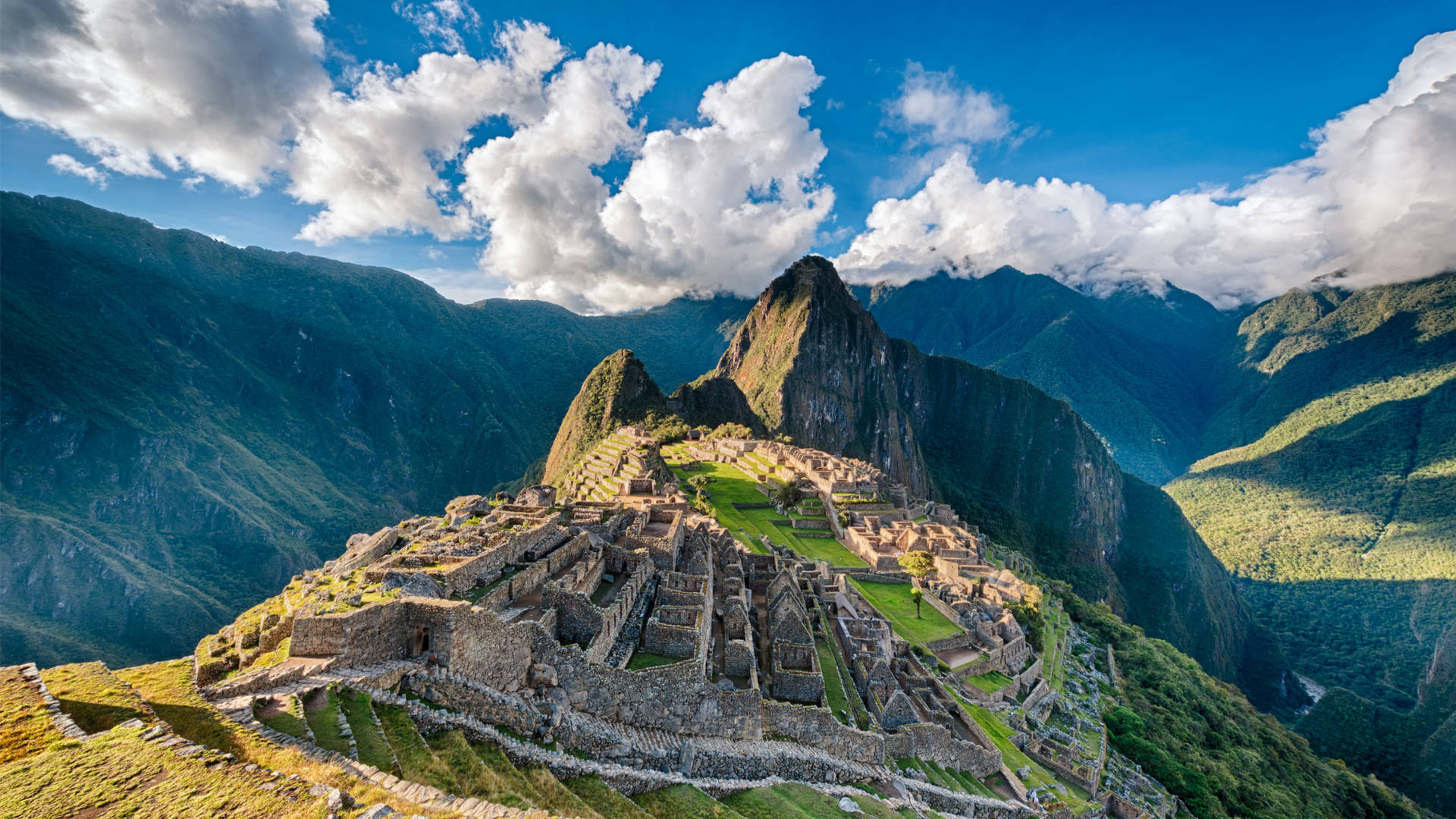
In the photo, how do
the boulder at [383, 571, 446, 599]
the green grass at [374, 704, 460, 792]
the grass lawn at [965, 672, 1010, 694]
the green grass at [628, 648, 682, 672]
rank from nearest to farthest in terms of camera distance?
the green grass at [374, 704, 460, 792]
the boulder at [383, 571, 446, 599]
the green grass at [628, 648, 682, 672]
the grass lawn at [965, 672, 1010, 694]

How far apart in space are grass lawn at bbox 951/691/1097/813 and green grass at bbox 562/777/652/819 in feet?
61.7

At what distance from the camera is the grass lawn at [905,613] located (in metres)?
36.0

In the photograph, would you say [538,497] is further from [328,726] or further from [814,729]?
[328,726]

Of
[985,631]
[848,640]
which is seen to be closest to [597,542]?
[848,640]

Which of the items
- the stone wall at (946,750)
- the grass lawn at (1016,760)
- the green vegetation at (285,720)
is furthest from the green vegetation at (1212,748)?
the green vegetation at (285,720)

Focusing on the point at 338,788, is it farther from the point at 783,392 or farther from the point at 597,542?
the point at 783,392

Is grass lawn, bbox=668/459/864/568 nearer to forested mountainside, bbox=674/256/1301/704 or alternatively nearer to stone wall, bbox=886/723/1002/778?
stone wall, bbox=886/723/1002/778

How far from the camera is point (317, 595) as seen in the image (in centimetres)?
1798

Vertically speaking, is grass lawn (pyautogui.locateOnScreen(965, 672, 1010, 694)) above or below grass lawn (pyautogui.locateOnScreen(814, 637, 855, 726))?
below

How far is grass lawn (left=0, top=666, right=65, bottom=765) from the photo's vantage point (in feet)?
25.8

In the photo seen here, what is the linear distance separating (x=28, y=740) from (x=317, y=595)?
10.5 m

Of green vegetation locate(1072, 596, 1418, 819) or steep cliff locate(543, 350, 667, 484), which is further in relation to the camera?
steep cliff locate(543, 350, 667, 484)

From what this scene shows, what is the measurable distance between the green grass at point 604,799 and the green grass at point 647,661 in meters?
3.68

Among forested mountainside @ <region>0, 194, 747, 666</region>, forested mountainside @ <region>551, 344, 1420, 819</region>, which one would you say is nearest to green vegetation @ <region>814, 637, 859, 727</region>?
forested mountainside @ <region>551, 344, 1420, 819</region>
